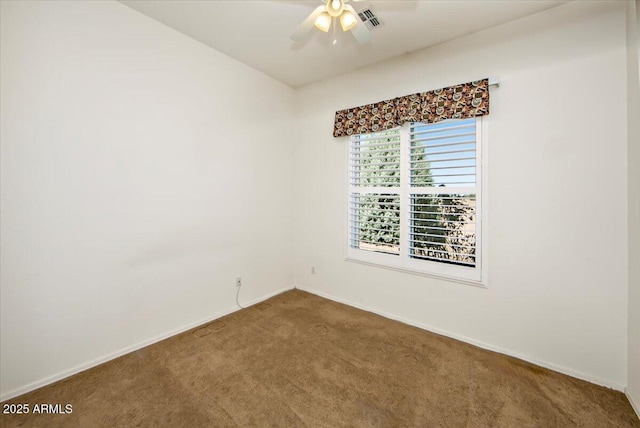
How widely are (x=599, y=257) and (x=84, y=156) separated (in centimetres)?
370

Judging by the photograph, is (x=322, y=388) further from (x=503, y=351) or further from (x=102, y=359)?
(x=102, y=359)

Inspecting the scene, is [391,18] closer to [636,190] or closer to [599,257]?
[636,190]

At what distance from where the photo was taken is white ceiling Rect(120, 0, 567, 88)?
2.04 metres

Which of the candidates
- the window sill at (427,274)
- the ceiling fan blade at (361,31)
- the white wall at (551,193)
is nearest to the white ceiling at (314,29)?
the white wall at (551,193)

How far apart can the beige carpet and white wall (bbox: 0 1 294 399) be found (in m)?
0.33

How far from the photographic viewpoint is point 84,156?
1950mm

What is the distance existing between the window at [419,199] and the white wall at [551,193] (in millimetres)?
143

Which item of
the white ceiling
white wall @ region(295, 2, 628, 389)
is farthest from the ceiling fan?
white wall @ region(295, 2, 628, 389)

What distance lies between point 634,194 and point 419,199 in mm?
1396

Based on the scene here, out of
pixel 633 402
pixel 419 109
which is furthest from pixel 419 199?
pixel 633 402

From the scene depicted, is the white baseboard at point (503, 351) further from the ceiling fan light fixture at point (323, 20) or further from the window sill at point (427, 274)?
the ceiling fan light fixture at point (323, 20)

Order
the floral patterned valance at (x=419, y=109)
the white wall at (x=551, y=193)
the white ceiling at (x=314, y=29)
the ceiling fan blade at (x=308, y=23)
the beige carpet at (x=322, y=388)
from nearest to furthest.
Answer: the beige carpet at (x=322, y=388)
the ceiling fan blade at (x=308, y=23)
the white wall at (x=551, y=193)
the white ceiling at (x=314, y=29)
the floral patterned valance at (x=419, y=109)

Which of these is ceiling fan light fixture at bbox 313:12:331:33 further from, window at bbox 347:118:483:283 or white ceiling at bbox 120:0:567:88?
window at bbox 347:118:483:283

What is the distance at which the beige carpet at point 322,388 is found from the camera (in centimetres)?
158
